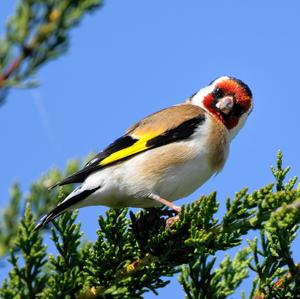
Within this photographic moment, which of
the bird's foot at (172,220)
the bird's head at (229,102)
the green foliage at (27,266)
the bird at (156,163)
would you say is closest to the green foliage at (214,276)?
the bird's foot at (172,220)

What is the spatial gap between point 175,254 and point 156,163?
1.40 m

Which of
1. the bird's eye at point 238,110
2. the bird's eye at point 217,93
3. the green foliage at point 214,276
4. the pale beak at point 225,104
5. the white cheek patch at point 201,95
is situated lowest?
the green foliage at point 214,276

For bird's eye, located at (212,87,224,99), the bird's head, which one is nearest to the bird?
the bird's head

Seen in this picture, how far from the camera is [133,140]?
4406 millimetres

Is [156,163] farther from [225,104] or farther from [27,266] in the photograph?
[27,266]

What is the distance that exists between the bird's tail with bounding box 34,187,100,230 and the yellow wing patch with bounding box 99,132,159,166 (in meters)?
0.30

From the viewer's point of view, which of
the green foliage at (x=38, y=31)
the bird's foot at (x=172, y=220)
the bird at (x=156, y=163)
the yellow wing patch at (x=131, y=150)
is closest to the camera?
the green foliage at (x=38, y=31)

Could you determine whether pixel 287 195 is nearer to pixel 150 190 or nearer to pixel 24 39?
pixel 24 39

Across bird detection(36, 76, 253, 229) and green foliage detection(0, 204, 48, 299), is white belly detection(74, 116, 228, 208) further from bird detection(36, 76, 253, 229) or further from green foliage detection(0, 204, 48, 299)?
green foliage detection(0, 204, 48, 299)

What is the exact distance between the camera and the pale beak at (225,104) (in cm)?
501

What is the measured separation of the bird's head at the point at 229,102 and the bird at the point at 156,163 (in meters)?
0.23

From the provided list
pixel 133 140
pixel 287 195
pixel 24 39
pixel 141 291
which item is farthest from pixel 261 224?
pixel 133 140

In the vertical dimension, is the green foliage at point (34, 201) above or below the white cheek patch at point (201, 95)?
below

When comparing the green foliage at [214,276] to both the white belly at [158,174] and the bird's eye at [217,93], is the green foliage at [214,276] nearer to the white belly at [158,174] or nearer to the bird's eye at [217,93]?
the white belly at [158,174]
